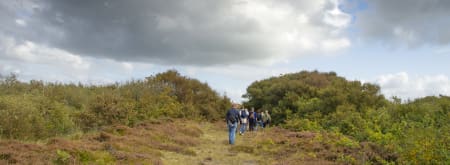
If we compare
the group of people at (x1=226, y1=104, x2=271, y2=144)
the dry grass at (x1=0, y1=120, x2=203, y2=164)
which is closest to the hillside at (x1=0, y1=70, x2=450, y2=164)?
the dry grass at (x1=0, y1=120, x2=203, y2=164)

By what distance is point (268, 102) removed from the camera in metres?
34.7

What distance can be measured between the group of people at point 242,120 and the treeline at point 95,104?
21.4 ft

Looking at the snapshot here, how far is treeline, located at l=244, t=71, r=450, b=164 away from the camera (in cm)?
1058

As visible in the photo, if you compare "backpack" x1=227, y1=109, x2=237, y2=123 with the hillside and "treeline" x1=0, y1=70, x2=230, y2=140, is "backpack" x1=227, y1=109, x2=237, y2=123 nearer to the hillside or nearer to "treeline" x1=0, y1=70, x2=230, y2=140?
the hillside

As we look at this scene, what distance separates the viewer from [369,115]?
20.4 m

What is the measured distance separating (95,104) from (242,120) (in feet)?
27.8

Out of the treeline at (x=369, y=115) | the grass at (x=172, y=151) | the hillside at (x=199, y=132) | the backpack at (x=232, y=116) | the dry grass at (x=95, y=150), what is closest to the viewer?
the dry grass at (x=95, y=150)

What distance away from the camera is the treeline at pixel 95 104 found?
14.4m

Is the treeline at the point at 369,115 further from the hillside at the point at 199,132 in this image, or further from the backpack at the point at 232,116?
the backpack at the point at 232,116

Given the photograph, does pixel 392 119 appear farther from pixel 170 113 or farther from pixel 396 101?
pixel 170 113

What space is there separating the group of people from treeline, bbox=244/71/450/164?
176 centimetres

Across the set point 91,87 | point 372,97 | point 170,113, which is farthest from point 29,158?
point 91,87

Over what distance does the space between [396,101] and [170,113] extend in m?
16.1

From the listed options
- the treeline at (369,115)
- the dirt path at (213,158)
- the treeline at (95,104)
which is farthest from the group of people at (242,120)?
the treeline at (95,104)
